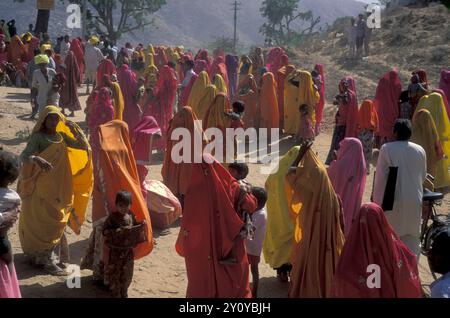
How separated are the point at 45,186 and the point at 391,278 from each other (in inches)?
133

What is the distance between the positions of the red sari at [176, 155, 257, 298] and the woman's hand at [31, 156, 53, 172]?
1568mm

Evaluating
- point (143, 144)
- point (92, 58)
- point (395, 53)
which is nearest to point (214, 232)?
point (143, 144)

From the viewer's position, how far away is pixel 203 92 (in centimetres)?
1124

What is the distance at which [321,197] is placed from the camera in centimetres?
510

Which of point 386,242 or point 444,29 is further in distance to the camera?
point 444,29

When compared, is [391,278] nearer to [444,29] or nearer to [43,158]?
[43,158]

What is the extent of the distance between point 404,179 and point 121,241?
2649 millimetres

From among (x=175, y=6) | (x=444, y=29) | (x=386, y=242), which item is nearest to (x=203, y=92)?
(x=386, y=242)

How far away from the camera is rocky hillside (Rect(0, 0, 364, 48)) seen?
245ft

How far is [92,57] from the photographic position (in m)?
18.9

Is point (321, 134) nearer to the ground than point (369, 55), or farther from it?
nearer to the ground
